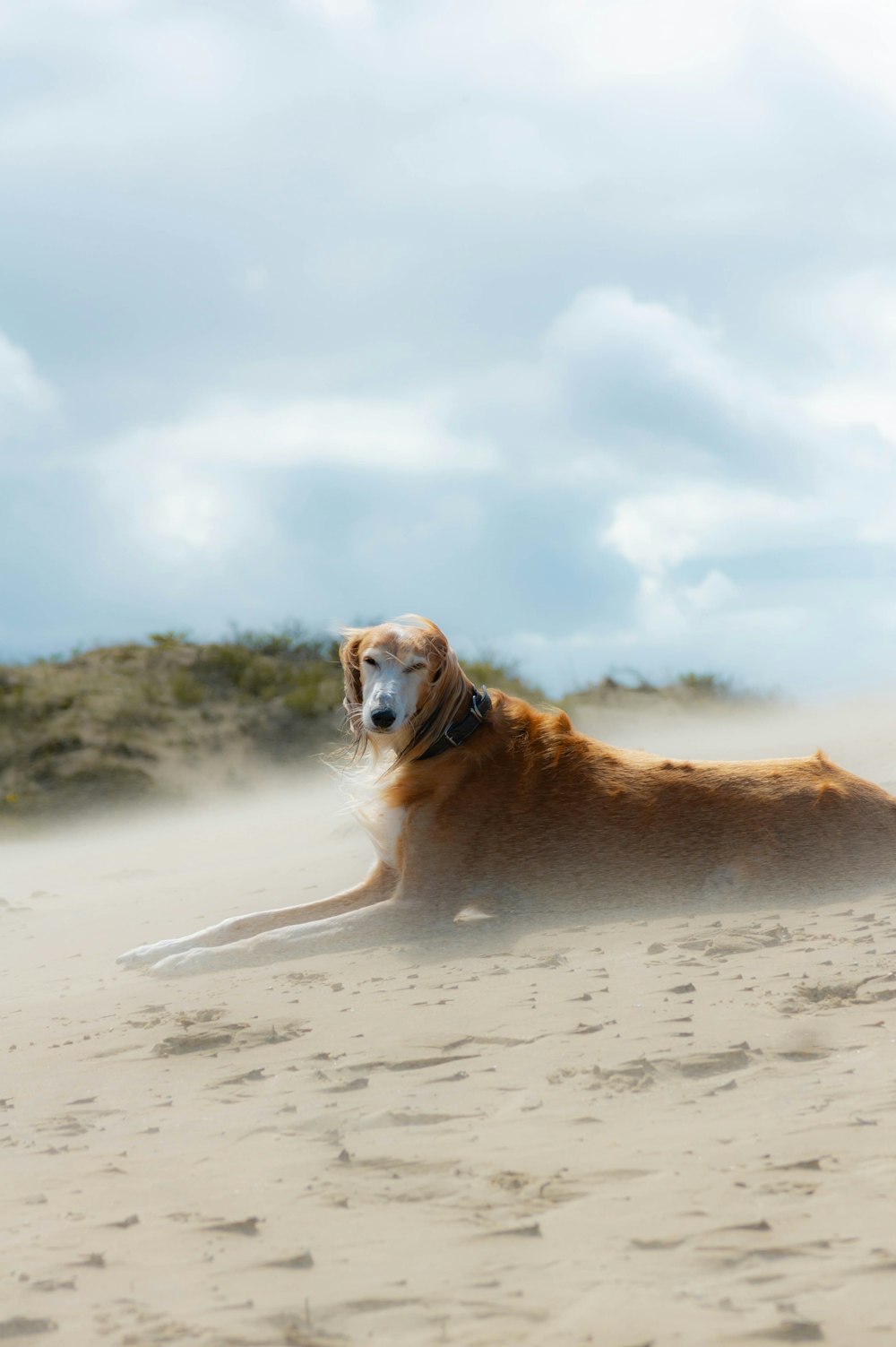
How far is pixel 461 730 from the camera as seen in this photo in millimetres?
6789

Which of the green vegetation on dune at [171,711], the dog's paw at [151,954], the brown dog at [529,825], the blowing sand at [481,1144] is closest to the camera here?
the blowing sand at [481,1144]

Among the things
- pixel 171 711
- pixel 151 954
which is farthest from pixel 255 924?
pixel 171 711

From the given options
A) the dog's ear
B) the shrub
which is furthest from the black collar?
the shrub

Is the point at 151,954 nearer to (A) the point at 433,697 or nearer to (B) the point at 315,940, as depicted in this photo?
(B) the point at 315,940

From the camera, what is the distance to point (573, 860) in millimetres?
6465

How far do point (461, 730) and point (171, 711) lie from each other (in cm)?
1904

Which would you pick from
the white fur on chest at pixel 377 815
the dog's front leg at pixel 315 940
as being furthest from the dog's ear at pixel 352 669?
the dog's front leg at pixel 315 940

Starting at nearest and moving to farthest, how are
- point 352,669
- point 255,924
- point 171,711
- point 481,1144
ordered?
point 481,1144
point 255,924
point 352,669
point 171,711

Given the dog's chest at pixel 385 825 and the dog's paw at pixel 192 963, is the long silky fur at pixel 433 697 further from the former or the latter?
the dog's paw at pixel 192 963

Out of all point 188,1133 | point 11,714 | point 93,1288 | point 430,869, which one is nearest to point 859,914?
point 430,869

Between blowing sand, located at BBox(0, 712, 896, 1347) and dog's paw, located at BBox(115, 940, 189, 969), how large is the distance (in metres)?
0.60

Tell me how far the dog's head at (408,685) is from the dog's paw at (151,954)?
4.99 ft

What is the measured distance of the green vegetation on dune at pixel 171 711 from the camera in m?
22.6

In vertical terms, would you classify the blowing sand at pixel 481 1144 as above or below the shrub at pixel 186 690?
below
